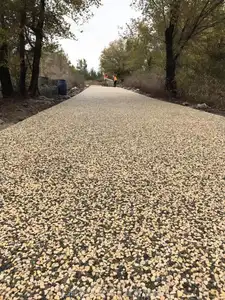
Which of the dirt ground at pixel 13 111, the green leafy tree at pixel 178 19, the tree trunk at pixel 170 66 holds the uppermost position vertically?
the green leafy tree at pixel 178 19

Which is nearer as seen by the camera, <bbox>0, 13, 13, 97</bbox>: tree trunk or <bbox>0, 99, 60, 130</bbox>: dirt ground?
<bbox>0, 99, 60, 130</bbox>: dirt ground

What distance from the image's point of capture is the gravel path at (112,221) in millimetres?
865

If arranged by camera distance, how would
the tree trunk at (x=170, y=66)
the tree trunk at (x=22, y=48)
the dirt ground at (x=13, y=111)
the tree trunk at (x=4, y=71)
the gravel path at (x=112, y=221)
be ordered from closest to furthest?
1. the gravel path at (x=112, y=221)
2. the dirt ground at (x=13, y=111)
3. the tree trunk at (x=4, y=71)
4. the tree trunk at (x=22, y=48)
5. the tree trunk at (x=170, y=66)

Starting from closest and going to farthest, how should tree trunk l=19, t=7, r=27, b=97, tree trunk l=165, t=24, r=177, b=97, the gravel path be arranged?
1. the gravel path
2. tree trunk l=19, t=7, r=27, b=97
3. tree trunk l=165, t=24, r=177, b=97

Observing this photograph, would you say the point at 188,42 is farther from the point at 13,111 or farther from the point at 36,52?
the point at 13,111

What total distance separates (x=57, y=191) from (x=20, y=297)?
0.78m

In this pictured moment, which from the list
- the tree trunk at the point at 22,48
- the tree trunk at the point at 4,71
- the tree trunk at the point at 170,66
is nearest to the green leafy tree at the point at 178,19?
the tree trunk at the point at 170,66

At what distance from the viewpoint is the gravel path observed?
865 millimetres

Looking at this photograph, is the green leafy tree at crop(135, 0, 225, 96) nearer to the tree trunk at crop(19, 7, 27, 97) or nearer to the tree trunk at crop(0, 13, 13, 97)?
the tree trunk at crop(19, 7, 27, 97)

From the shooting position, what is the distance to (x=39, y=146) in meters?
2.53

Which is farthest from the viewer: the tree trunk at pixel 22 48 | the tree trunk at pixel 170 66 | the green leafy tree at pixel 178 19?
the tree trunk at pixel 170 66

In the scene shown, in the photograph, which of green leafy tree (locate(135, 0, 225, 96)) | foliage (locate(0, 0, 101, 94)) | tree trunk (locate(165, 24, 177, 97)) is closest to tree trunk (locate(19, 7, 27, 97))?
foliage (locate(0, 0, 101, 94))

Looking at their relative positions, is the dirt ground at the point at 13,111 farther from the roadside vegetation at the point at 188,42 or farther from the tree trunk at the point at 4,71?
the roadside vegetation at the point at 188,42

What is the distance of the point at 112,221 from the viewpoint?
123 cm
